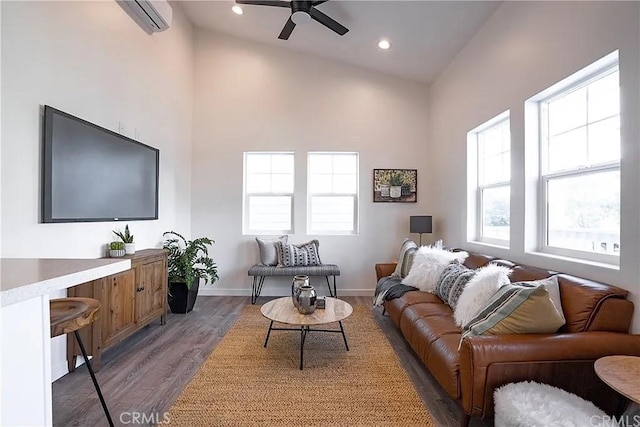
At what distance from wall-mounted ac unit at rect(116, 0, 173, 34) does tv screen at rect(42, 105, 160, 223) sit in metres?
1.24

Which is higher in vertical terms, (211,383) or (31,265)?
(31,265)

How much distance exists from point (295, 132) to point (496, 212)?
290 cm

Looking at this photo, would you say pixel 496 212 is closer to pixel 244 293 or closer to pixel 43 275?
pixel 244 293

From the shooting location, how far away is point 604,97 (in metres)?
2.12

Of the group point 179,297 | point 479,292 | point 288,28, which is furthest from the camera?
point 179,297

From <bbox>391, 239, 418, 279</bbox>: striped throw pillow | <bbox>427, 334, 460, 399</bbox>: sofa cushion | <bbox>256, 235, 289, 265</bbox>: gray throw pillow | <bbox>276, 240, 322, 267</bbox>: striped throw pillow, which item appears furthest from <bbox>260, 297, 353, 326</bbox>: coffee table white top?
<bbox>256, 235, 289, 265</bbox>: gray throw pillow

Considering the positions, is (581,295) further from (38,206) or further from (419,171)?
(38,206)

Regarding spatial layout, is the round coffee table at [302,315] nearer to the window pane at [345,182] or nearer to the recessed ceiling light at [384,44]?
the window pane at [345,182]

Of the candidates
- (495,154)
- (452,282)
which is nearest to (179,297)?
(452,282)

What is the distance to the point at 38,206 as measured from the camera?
7.25ft

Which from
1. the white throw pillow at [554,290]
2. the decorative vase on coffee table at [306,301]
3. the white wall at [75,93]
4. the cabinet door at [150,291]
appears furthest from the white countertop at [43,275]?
the white throw pillow at [554,290]

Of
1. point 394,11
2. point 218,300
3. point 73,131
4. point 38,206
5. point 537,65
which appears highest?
point 394,11

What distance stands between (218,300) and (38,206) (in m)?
2.69

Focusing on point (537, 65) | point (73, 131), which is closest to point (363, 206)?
point (537, 65)
